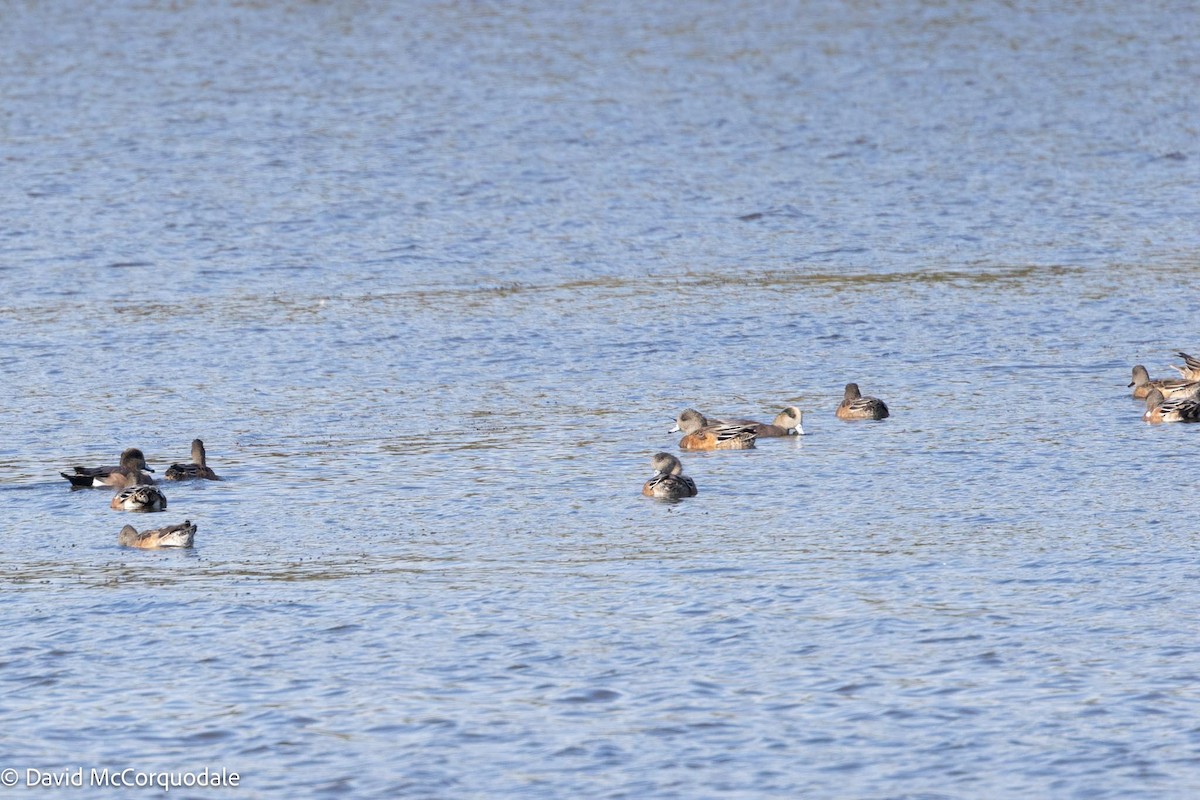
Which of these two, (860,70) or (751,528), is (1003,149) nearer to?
(860,70)

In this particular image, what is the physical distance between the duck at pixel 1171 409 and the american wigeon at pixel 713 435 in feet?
13.0

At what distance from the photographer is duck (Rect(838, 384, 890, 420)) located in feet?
64.5

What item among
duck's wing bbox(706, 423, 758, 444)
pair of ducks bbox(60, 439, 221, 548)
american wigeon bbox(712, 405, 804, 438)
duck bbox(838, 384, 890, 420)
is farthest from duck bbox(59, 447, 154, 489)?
duck bbox(838, 384, 890, 420)

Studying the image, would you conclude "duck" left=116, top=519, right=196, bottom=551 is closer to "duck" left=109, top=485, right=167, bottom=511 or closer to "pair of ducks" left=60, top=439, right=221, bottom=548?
"pair of ducks" left=60, top=439, right=221, bottom=548

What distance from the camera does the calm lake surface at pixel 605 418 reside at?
11461 millimetres

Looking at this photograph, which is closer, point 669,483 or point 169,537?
point 169,537

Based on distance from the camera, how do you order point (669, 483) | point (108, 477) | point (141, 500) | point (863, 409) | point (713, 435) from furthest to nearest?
point (863, 409) → point (713, 435) → point (108, 477) → point (669, 483) → point (141, 500)

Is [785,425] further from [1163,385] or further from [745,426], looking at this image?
[1163,385]

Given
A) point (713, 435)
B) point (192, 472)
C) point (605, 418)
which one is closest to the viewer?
point (192, 472)

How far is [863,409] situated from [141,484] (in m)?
7.13

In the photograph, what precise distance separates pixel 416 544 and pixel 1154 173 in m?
22.9

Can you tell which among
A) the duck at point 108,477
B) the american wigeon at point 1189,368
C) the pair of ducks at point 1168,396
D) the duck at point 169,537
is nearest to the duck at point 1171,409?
the pair of ducks at point 1168,396

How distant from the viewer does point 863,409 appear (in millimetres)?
19703

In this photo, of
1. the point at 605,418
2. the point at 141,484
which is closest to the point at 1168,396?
the point at 605,418
